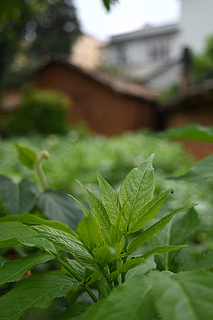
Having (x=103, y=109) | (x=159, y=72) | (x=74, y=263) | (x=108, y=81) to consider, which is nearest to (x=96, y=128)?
(x=103, y=109)

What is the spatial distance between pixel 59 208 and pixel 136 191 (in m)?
0.27

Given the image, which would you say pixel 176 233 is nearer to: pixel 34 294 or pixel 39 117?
pixel 34 294

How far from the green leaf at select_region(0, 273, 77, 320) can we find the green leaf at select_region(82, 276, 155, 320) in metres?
0.08

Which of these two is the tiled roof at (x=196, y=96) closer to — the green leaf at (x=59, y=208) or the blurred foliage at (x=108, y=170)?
the blurred foliage at (x=108, y=170)

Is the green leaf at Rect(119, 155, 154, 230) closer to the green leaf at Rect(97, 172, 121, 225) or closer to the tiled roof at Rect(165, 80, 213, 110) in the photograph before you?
the green leaf at Rect(97, 172, 121, 225)

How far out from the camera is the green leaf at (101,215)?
1.22 feet

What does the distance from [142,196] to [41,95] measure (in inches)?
487

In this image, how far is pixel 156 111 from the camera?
13.6 metres

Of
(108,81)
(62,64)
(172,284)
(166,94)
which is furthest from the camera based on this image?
(62,64)

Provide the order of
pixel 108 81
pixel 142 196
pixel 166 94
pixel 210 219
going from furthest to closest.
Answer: pixel 108 81 → pixel 166 94 → pixel 210 219 → pixel 142 196

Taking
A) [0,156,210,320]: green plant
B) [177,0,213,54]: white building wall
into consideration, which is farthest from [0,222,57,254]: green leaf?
[177,0,213,54]: white building wall

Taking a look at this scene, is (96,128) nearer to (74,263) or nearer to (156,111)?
(156,111)

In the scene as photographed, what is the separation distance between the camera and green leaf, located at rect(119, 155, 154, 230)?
373mm

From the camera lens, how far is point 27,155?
0.71 meters
